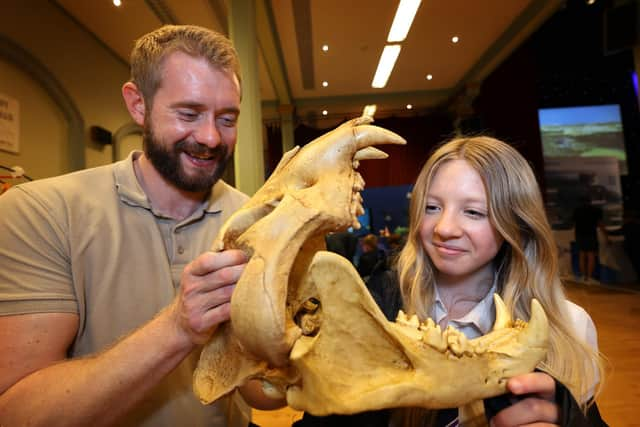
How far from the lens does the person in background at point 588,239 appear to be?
6.29m

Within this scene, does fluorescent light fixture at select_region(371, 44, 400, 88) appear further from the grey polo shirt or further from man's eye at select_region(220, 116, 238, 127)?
the grey polo shirt

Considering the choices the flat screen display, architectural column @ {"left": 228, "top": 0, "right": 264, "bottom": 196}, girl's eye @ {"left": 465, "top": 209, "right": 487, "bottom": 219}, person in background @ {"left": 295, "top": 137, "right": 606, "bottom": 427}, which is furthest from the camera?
the flat screen display

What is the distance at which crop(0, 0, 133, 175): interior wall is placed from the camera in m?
4.32

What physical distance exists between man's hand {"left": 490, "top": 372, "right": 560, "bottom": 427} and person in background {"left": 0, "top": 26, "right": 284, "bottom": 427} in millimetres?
690

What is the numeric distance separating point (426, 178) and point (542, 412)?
0.85m

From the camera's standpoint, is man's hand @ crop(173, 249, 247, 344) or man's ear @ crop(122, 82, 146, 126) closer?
man's hand @ crop(173, 249, 247, 344)

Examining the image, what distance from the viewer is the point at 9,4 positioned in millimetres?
A: 4133

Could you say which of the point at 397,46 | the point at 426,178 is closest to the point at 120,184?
the point at 426,178

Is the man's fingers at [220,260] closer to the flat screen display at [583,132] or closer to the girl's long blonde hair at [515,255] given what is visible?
the girl's long blonde hair at [515,255]

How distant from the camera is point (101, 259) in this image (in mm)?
1376

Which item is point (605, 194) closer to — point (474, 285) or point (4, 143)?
point (474, 285)

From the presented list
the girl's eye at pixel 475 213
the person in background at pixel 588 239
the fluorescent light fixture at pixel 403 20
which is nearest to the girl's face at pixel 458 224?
the girl's eye at pixel 475 213

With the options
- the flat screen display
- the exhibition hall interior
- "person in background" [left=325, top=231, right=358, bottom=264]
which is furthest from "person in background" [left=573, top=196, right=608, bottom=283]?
"person in background" [left=325, top=231, right=358, bottom=264]

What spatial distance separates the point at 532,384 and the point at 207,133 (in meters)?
1.19
